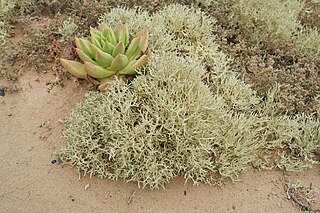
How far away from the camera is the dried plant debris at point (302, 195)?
3.17 metres

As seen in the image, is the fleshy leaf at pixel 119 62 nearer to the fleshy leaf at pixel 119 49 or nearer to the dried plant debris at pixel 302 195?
the fleshy leaf at pixel 119 49

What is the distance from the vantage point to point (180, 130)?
3152 millimetres

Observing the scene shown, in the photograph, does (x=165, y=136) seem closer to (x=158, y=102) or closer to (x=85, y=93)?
(x=158, y=102)

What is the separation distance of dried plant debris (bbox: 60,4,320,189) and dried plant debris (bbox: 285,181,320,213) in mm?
167

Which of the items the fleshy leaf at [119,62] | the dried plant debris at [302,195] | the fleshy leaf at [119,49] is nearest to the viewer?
Answer: the dried plant debris at [302,195]

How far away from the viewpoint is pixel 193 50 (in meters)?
4.02

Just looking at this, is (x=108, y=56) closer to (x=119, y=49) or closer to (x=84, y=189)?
(x=119, y=49)

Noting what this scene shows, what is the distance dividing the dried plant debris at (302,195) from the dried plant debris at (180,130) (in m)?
0.17

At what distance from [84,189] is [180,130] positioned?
32.7 inches

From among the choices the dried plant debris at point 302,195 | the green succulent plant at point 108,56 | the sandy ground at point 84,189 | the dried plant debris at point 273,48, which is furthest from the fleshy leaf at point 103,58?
the dried plant debris at point 302,195

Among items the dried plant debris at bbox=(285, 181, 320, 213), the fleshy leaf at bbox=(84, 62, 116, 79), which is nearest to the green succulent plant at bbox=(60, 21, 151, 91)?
the fleshy leaf at bbox=(84, 62, 116, 79)

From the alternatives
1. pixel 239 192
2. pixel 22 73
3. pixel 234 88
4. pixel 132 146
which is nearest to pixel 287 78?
pixel 234 88

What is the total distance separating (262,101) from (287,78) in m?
0.39

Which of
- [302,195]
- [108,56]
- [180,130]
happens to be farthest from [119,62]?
[302,195]
